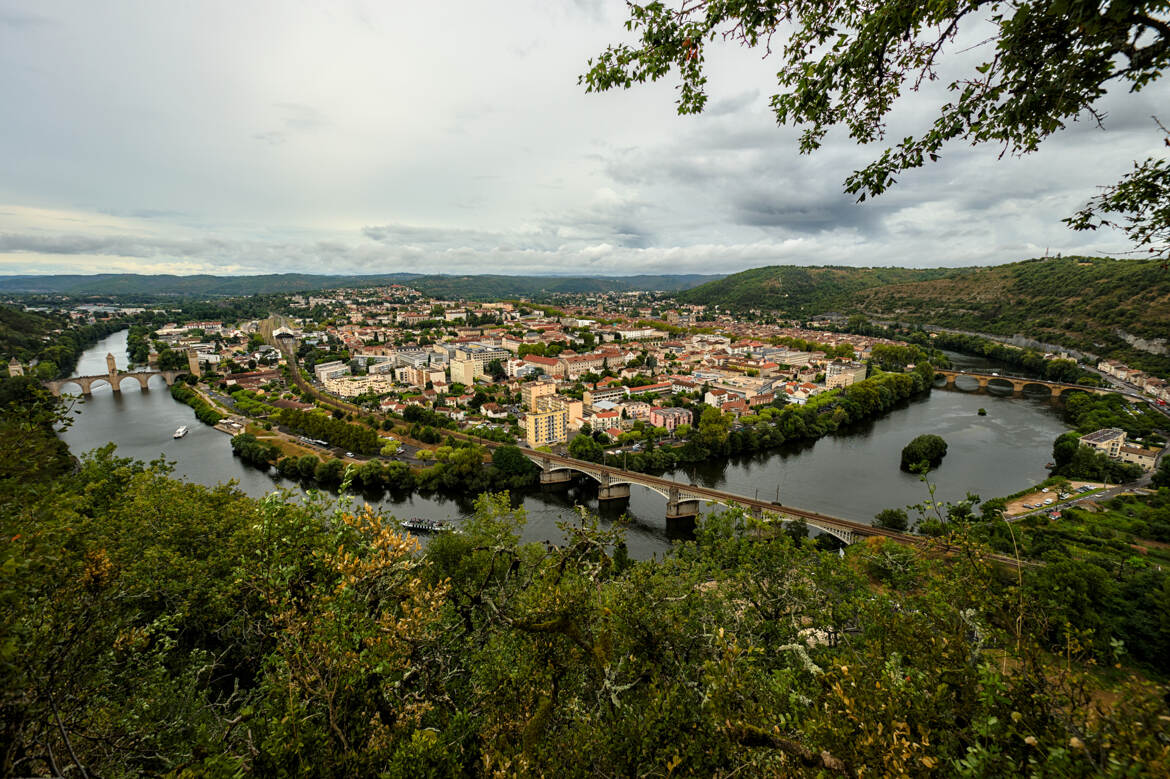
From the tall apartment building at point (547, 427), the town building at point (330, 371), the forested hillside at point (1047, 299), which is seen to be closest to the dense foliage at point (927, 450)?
the tall apartment building at point (547, 427)

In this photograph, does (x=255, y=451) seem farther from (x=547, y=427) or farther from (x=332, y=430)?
(x=547, y=427)

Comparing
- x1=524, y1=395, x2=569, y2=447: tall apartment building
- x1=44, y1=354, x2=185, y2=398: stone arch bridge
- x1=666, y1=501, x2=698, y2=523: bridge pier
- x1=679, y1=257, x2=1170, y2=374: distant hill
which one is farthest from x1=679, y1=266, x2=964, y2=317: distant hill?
x1=44, y1=354, x2=185, y2=398: stone arch bridge

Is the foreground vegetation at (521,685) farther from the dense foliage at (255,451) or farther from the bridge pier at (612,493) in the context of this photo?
the dense foliage at (255,451)

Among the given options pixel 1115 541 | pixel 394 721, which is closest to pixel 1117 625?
pixel 1115 541

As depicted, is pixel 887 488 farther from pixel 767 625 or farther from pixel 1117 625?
pixel 767 625

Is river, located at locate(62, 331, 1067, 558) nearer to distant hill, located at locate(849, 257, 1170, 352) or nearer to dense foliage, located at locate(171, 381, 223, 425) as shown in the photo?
dense foliage, located at locate(171, 381, 223, 425)

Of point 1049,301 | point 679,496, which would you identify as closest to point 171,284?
point 679,496
